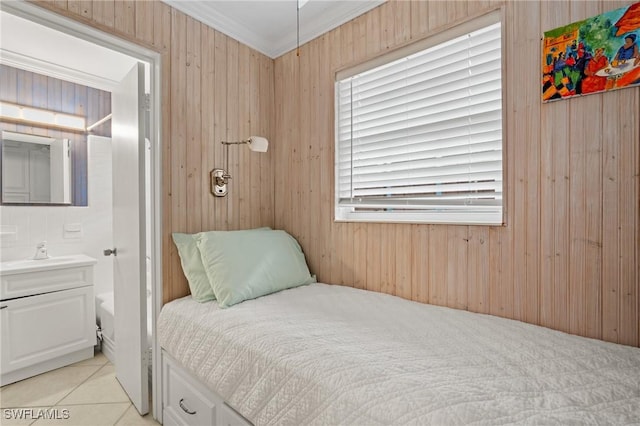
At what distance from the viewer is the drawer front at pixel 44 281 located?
2.25 m

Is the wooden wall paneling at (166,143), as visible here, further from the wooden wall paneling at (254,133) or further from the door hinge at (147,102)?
the wooden wall paneling at (254,133)

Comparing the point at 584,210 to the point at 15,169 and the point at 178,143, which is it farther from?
the point at 15,169

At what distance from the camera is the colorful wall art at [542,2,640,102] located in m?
1.16

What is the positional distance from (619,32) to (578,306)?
106cm

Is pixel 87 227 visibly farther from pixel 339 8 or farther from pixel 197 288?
pixel 339 8

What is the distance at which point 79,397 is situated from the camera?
205cm

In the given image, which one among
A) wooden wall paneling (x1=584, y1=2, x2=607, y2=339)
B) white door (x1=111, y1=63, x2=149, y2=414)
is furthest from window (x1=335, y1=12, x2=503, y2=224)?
white door (x1=111, y1=63, x2=149, y2=414)

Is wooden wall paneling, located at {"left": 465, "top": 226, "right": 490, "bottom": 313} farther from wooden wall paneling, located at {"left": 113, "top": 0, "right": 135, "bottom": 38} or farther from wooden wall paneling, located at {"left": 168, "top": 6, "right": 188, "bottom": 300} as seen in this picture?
wooden wall paneling, located at {"left": 113, "top": 0, "right": 135, "bottom": 38}

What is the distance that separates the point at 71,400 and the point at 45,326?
0.70m

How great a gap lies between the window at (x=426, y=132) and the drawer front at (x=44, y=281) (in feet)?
7.13

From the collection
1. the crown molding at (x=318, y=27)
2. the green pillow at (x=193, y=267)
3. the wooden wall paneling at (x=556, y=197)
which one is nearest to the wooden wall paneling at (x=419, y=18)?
the crown molding at (x=318, y=27)

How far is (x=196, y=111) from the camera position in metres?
2.02

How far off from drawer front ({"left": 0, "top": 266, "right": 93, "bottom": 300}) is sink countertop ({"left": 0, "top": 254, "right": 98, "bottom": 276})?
0.11ft

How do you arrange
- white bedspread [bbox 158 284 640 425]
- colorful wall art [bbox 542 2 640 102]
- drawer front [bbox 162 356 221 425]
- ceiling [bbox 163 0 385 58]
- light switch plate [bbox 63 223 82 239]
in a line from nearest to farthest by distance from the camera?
white bedspread [bbox 158 284 640 425] → colorful wall art [bbox 542 2 640 102] → drawer front [bbox 162 356 221 425] → ceiling [bbox 163 0 385 58] → light switch plate [bbox 63 223 82 239]
